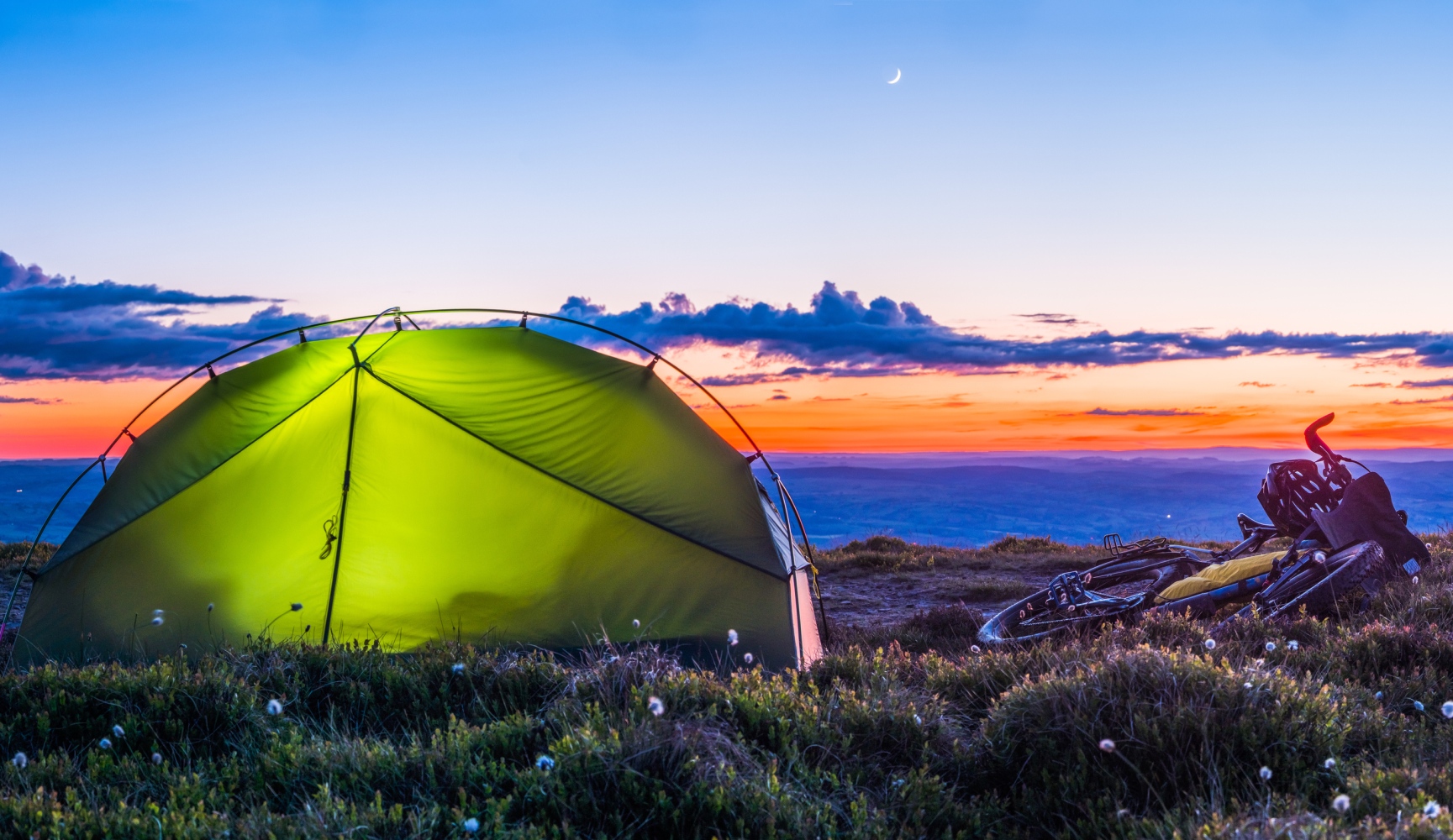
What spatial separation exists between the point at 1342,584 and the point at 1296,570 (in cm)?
38

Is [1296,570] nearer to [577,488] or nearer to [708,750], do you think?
[577,488]

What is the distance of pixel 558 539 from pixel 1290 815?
17.2ft

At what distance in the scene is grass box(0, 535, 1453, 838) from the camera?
12.4 feet

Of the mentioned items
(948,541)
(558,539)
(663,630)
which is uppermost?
(558,539)

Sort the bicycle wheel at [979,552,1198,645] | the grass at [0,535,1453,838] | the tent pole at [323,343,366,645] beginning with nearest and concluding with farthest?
the grass at [0,535,1453,838] < the tent pole at [323,343,366,645] < the bicycle wheel at [979,552,1198,645]

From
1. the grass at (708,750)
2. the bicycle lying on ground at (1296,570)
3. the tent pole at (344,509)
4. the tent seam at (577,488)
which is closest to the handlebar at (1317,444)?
the bicycle lying on ground at (1296,570)

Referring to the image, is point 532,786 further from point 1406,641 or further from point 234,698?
point 1406,641

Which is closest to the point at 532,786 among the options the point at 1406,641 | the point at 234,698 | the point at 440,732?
the point at 440,732

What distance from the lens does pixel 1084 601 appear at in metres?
8.91

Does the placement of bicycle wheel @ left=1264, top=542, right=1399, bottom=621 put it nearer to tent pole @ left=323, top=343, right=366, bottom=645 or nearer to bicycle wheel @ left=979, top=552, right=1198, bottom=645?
bicycle wheel @ left=979, top=552, right=1198, bottom=645

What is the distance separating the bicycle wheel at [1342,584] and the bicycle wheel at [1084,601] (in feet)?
3.99

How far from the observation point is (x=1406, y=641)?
652 cm

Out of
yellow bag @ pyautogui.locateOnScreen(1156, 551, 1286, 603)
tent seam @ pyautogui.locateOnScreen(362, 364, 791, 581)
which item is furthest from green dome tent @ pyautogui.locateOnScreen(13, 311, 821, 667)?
yellow bag @ pyautogui.locateOnScreen(1156, 551, 1286, 603)

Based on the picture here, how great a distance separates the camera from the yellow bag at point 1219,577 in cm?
875
